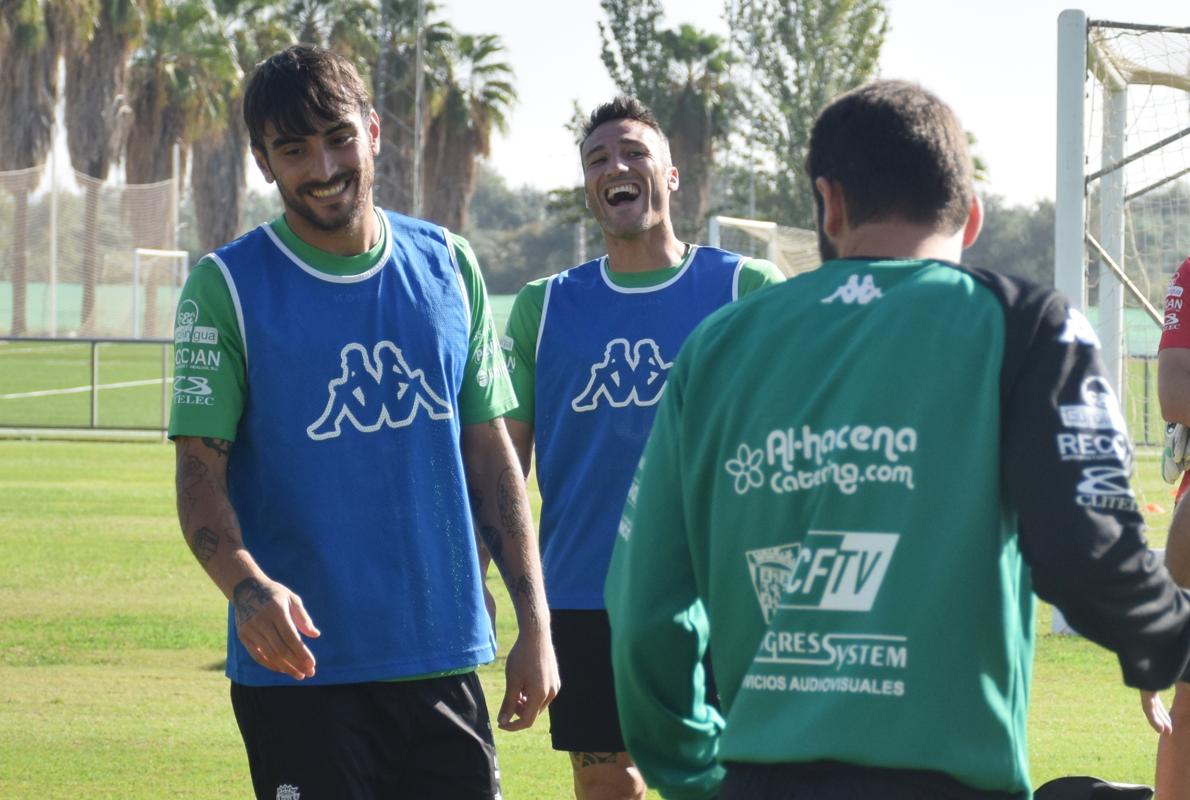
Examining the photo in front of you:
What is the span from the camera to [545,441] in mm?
5547

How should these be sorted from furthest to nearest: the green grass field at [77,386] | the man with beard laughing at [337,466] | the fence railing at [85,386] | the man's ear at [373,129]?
1. the green grass field at [77,386]
2. the fence railing at [85,386]
3. the man's ear at [373,129]
4. the man with beard laughing at [337,466]

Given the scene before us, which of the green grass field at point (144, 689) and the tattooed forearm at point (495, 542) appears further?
the green grass field at point (144, 689)

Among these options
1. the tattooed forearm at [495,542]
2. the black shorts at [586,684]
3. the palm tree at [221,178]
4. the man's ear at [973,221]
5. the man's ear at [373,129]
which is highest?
the palm tree at [221,178]

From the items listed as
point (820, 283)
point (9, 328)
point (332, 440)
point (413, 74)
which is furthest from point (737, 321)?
point (413, 74)

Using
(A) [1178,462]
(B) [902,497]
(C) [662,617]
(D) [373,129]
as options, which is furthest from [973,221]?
(A) [1178,462]

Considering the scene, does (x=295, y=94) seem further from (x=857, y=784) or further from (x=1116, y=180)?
(x=1116, y=180)

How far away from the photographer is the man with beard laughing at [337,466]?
361 cm

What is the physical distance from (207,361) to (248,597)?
Answer: 1.70 ft

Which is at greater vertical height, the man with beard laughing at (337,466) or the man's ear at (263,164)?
the man's ear at (263,164)

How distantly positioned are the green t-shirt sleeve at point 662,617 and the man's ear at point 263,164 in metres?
1.53

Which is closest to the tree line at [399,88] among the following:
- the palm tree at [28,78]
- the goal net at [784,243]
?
the palm tree at [28,78]

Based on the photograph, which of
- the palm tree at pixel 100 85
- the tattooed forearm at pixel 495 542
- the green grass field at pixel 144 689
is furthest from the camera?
the palm tree at pixel 100 85

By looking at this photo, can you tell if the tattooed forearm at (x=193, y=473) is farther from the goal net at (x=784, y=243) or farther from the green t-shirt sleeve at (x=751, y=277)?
the goal net at (x=784, y=243)

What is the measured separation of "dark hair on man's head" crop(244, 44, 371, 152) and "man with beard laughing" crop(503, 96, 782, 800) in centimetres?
185
